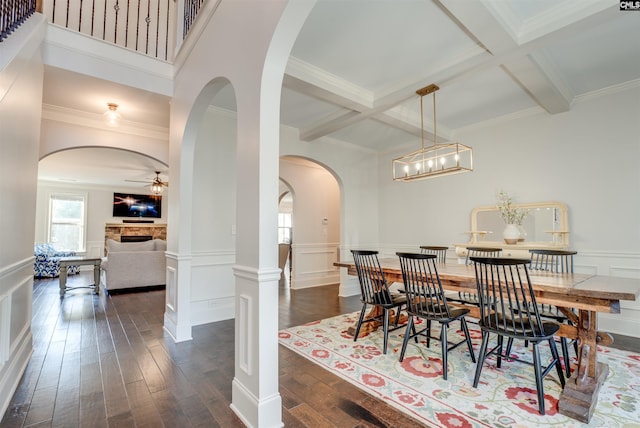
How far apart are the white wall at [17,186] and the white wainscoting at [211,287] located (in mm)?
1541

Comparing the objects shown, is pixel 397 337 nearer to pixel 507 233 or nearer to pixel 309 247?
pixel 507 233

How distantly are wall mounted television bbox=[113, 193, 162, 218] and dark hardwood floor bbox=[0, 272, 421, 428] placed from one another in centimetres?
766

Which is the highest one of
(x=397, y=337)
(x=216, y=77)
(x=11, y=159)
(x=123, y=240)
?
(x=216, y=77)

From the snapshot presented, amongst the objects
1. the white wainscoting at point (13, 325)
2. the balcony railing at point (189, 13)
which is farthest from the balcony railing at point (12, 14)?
the white wainscoting at point (13, 325)

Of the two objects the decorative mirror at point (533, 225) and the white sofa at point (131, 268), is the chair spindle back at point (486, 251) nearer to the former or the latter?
the decorative mirror at point (533, 225)

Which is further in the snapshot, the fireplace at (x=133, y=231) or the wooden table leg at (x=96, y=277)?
the fireplace at (x=133, y=231)

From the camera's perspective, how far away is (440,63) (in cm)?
314

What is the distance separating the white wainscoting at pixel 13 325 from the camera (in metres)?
2.01

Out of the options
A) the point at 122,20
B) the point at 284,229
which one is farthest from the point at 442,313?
the point at 284,229

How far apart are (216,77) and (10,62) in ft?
4.16

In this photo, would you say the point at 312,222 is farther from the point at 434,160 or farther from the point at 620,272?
the point at 620,272

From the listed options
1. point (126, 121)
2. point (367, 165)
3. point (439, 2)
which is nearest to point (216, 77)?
point (439, 2)

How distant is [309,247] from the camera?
6477mm

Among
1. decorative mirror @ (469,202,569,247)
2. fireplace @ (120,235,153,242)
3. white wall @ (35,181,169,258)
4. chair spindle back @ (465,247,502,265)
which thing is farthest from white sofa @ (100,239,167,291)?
decorative mirror @ (469,202,569,247)
